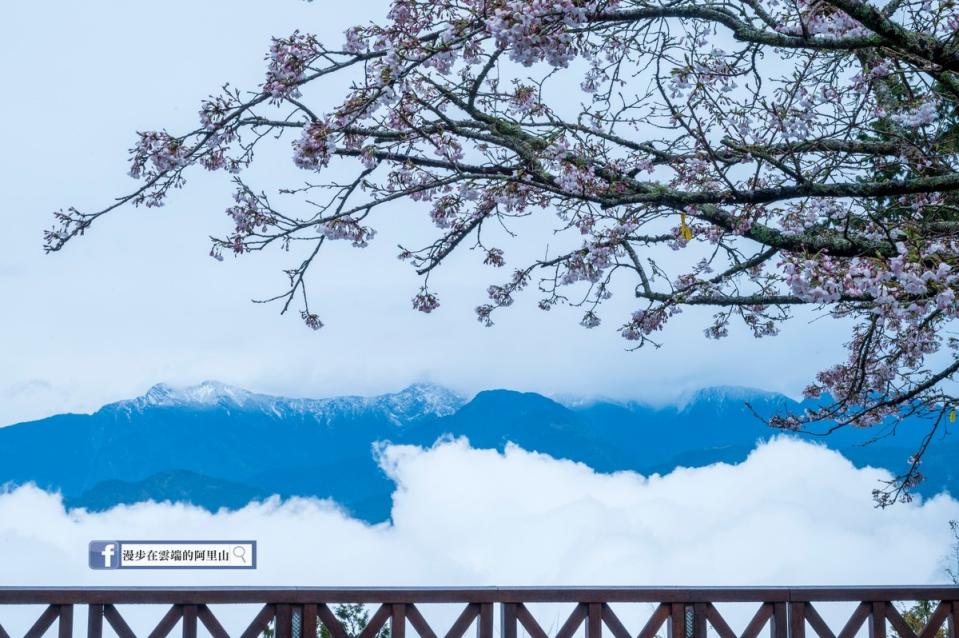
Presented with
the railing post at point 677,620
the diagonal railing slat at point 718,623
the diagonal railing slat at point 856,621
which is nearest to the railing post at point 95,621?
the railing post at point 677,620

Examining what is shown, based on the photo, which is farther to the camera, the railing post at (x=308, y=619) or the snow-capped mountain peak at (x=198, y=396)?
the snow-capped mountain peak at (x=198, y=396)

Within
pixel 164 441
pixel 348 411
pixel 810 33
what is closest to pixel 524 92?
pixel 810 33

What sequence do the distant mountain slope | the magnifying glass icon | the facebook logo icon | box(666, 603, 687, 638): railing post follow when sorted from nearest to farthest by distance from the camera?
1. the facebook logo icon
2. the magnifying glass icon
3. box(666, 603, 687, 638): railing post
4. the distant mountain slope

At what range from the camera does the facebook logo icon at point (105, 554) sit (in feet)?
18.1

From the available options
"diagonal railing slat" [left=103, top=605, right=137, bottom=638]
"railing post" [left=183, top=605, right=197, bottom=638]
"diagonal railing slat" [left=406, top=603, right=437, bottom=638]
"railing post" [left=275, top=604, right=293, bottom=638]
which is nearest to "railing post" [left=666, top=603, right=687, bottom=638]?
"diagonal railing slat" [left=406, top=603, right=437, bottom=638]

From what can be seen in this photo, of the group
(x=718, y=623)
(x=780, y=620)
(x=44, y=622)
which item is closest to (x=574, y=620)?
(x=718, y=623)

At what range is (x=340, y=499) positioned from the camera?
9.33 m

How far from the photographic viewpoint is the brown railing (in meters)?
5.94

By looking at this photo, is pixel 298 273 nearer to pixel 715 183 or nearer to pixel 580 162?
pixel 580 162

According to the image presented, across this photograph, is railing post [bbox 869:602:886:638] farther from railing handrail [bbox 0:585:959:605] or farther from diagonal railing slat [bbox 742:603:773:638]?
diagonal railing slat [bbox 742:603:773:638]

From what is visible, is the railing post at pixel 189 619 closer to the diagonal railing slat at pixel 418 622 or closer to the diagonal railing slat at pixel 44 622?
the diagonal railing slat at pixel 44 622

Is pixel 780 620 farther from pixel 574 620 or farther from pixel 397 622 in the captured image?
pixel 397 622

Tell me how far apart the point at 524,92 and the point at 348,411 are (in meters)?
4.93

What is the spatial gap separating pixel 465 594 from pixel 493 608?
0.21 metres
